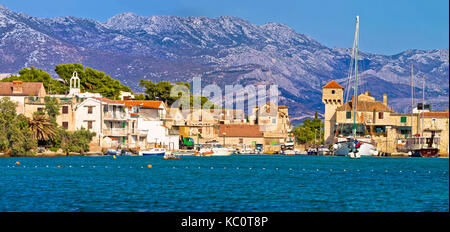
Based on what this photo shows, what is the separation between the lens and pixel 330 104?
479 feet

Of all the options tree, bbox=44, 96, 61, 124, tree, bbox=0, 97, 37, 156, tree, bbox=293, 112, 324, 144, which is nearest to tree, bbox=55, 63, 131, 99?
tree, bbox=44, 96, 61, 124

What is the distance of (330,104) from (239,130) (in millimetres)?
18914

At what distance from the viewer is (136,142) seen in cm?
10962

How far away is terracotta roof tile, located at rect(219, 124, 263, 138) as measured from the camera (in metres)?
141

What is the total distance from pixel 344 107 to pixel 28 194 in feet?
333

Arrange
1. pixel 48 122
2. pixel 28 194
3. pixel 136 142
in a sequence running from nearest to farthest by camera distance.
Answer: pixel 28 194
pixel 48 122
pixel 136 142

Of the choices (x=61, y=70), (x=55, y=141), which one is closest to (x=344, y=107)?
(x=61, y=70)

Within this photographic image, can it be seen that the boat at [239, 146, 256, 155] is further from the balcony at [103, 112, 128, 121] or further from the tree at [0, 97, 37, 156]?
the tree at [0, 97, 37, 156]

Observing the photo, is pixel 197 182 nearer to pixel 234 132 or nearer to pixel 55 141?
pixel 55 141

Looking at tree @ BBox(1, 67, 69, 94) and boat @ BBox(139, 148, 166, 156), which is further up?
tree @ BBox(1, 67, 69, 94)

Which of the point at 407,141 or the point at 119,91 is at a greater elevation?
the point at 119,91

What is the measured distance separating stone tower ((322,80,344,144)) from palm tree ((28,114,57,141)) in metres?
Answer: 62.9

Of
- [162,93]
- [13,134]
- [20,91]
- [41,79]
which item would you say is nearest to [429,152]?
[162,93]

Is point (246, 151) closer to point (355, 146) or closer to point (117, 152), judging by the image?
point (355, 146)
